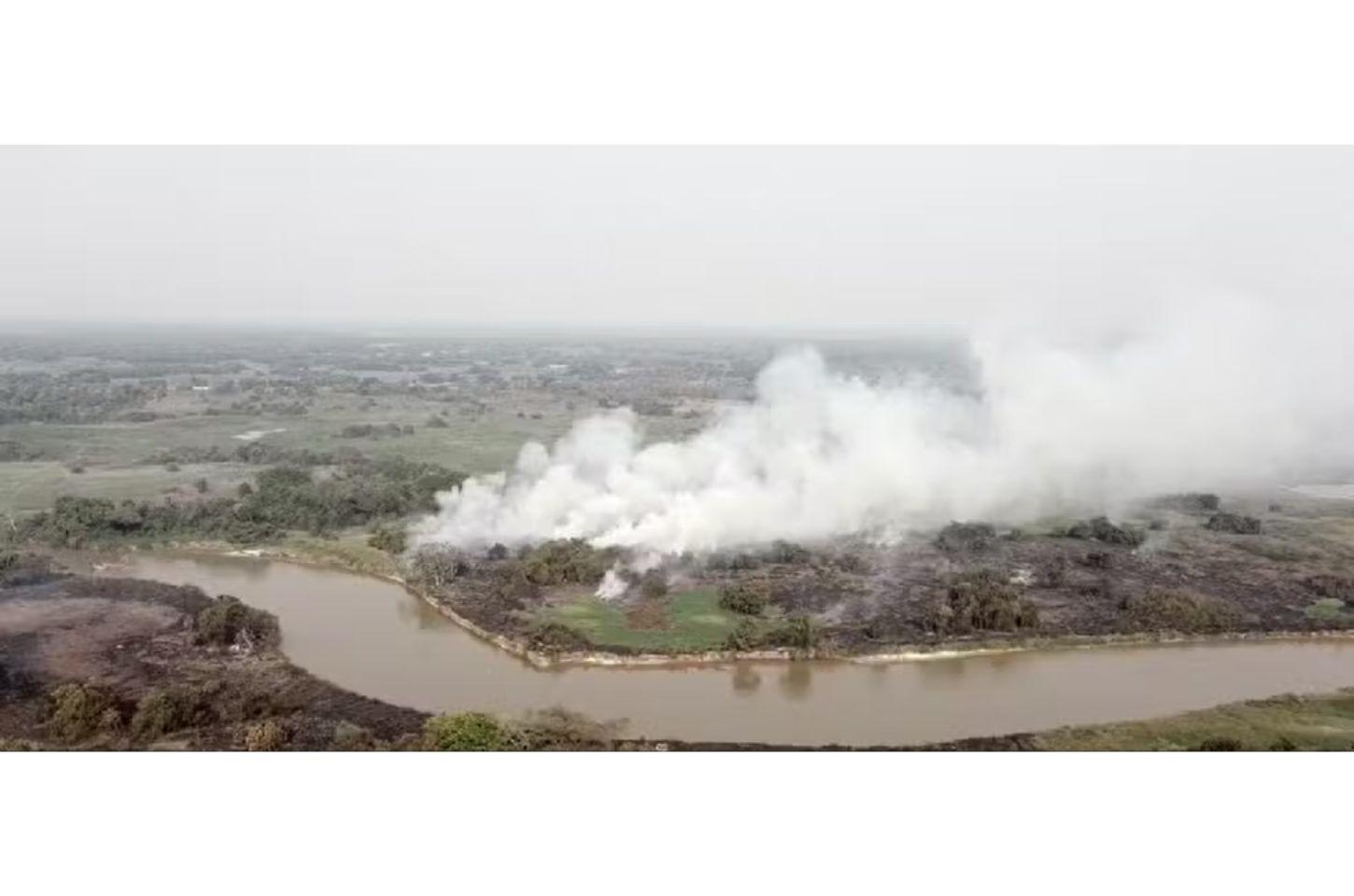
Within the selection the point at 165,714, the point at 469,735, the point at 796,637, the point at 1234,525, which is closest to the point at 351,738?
the point at 469,735

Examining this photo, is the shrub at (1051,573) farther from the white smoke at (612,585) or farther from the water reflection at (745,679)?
the white smoke at (612,585)

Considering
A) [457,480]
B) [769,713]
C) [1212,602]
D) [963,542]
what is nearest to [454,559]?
[457,480]

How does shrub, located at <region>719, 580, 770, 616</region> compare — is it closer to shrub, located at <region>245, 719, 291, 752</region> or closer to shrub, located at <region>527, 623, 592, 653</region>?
shrub, located at <region>527, 623, 592, 653</region>

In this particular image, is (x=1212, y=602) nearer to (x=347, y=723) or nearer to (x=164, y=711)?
(x=347, y=723)

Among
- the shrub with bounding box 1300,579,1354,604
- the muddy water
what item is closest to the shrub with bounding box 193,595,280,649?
the muddy water

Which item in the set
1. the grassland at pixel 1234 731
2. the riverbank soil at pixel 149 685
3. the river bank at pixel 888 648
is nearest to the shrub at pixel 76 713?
the riverbank soil at pixel 149 685
